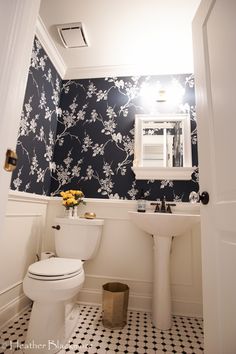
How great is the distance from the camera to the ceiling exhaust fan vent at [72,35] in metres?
1.78

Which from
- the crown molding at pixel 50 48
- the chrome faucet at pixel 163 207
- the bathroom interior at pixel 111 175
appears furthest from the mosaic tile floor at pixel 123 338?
the crown molding at pixel 50 48

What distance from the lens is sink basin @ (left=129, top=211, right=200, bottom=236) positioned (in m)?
1.46

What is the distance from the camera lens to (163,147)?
2.08m

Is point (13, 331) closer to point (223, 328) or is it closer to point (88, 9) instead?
point (223, 328)

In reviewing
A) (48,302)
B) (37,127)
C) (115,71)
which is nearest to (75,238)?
(48,302)

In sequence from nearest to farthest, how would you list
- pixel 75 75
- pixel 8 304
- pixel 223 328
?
pixel 223 328 → pixel 8 304 → pixel 75 75

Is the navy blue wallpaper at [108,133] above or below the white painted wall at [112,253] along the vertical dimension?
above

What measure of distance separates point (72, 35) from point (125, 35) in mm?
484

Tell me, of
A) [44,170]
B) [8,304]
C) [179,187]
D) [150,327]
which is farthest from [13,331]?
[179,187]

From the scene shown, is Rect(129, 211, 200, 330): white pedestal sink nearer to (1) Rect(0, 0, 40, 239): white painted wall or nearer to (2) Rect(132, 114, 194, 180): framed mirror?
(2) Rect(132, 114, 194, 180): framed mirror

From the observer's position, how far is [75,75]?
2350 millimetres

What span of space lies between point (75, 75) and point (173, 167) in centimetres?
154

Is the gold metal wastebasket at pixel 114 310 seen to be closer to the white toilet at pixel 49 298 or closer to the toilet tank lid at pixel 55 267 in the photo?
the white toilet at pixel 49 298

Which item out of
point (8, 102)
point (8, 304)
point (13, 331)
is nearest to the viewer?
point (8, 102)
